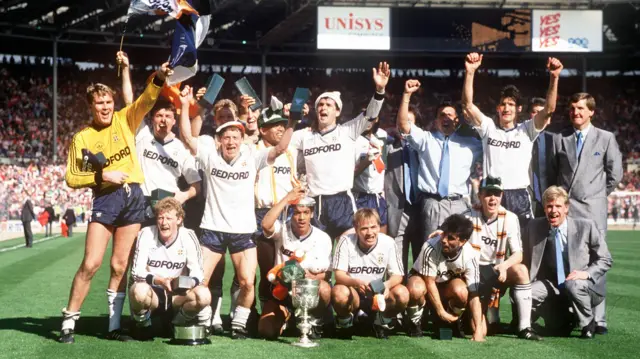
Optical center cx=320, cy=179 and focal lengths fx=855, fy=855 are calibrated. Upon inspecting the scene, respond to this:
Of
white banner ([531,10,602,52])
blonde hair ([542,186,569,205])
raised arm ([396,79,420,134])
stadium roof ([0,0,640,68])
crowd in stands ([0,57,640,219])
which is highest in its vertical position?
stadium roof ([0,0,640,68])

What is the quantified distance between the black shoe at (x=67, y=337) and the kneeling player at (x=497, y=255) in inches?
140

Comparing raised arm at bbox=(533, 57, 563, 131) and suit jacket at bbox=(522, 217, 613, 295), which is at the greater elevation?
raised arm at bbox=(533, 57, 563, 131)

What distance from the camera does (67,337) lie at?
705 centimetres

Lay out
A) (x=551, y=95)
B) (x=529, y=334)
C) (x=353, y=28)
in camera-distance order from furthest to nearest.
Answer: (x=353, y=28) → (x=551, y=95) → (x=529, y=334)

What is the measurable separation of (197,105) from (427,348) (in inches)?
127

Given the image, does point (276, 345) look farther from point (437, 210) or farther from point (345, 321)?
point (437, 210)

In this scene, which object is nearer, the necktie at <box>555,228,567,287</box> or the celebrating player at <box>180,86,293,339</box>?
the celebrating player at <box>180,86,293,339</box>

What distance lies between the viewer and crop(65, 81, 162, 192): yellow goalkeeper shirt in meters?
7.13

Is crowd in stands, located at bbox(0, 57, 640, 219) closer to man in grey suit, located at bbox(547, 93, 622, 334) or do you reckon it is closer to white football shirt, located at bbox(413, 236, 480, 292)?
man in grey suit, located at bbox(547, 93, 622, 334)

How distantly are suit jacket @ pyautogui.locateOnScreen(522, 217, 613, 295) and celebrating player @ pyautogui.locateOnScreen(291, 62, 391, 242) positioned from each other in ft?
5.74

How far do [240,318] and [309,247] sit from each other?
0.88 m

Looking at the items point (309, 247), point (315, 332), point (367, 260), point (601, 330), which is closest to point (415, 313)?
point (367, 260)

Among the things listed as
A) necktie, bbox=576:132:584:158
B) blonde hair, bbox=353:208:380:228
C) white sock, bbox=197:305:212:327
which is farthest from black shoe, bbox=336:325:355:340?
necktie, bbox=576:132:584:158

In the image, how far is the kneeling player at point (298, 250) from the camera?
24.5 feet
